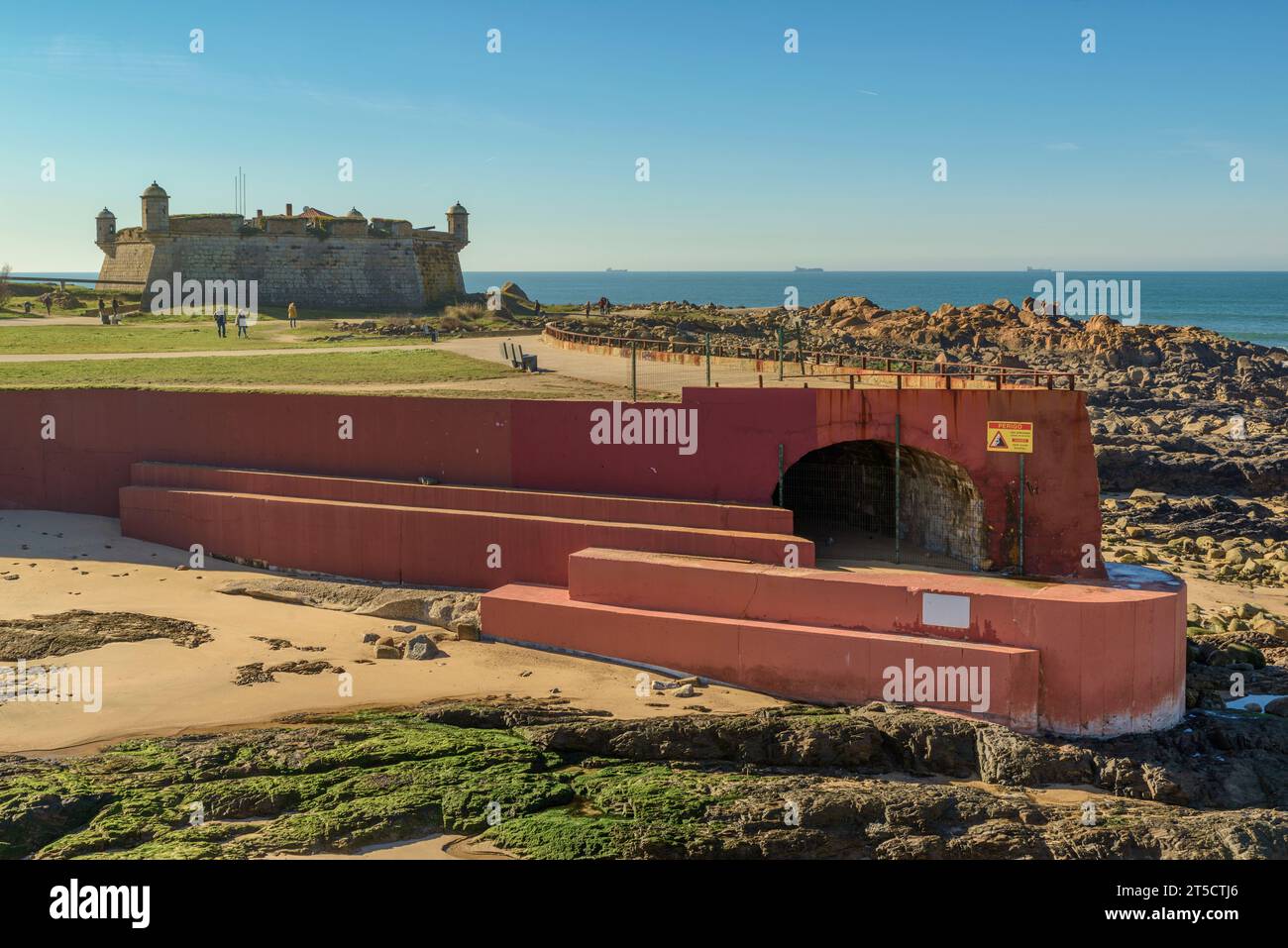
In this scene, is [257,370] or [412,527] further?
[257,370]

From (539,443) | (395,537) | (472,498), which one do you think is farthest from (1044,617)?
(395,537)

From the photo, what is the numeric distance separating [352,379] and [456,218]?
2839cm

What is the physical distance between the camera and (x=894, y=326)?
195 feet

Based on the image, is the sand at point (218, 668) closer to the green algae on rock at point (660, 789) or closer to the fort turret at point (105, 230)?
the green algae on rock at point (660, 789)

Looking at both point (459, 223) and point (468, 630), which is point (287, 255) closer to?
point (459, 223)

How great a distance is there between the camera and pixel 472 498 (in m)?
20.8

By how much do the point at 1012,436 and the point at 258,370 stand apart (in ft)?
55.3

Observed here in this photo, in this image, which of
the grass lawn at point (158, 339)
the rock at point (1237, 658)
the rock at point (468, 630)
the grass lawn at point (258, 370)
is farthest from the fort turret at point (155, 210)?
the rock at point (1237, 658)

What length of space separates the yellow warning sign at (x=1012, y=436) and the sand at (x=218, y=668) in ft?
16.1

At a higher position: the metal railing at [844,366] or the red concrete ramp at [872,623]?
the metal railing at [844,366]

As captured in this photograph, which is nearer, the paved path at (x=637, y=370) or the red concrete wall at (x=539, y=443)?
the red concrete wall at (x=539, y=443)

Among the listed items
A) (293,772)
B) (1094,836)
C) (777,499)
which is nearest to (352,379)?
(777,499)

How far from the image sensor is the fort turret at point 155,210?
47938 mm
